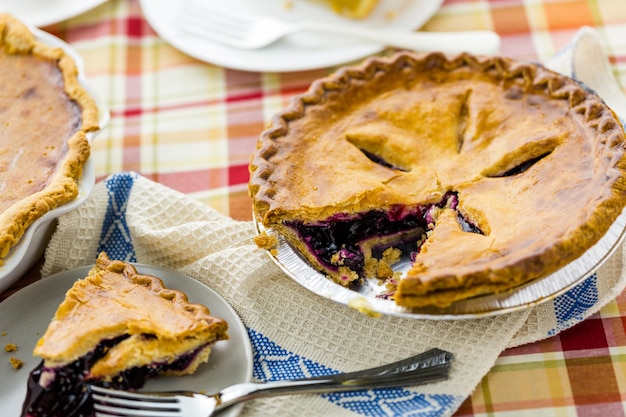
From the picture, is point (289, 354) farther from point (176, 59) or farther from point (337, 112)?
point (176, 59)

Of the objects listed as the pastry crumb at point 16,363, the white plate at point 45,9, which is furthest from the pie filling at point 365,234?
the white plate at point 45,9

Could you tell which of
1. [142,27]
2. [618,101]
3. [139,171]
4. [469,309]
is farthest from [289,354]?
[142,27]

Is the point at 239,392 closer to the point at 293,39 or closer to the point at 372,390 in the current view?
the point at 372,390

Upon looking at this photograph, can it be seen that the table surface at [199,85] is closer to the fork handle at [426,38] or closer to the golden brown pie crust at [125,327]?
the fork handle at [426,38]

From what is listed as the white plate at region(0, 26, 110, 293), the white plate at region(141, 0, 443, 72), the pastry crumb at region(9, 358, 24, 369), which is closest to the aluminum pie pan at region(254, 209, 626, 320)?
the white plate at region(0, 26, 110, 293)

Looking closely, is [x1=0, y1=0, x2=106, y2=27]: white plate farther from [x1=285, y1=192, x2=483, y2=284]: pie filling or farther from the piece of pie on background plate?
[x1=285, y1=192, x2=483, y2=284]: pie filling

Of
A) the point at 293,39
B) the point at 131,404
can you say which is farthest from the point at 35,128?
the point at 293,39
